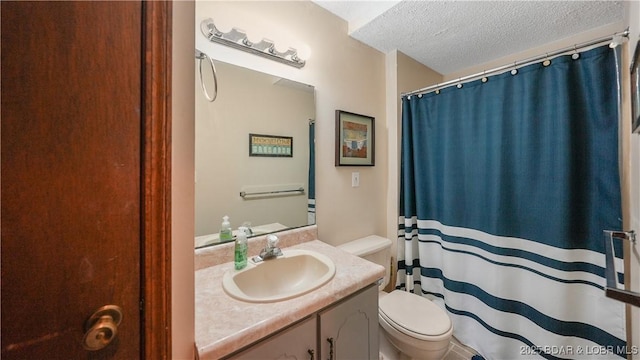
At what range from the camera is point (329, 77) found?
149cm

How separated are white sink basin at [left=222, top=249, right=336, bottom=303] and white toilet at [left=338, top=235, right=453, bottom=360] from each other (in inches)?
17.8

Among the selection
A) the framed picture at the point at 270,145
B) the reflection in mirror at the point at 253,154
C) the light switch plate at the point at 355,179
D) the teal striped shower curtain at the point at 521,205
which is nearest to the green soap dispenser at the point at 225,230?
the reflection in mirror at the point at 253,154

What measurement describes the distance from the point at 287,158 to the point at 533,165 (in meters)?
1.45

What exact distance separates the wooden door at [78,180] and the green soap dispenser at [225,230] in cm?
66

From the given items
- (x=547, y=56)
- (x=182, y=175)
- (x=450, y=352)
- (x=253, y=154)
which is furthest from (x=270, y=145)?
(x=450, y=352)

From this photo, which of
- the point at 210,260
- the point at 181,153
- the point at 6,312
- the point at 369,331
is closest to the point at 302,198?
the point at 210,260

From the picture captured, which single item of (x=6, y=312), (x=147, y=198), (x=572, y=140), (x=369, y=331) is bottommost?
(x=369, y=331)

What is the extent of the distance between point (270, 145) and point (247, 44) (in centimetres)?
51

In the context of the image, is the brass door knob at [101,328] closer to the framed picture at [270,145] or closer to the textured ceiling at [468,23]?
the framed picture at [270,145]

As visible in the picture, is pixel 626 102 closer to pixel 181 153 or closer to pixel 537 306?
pixel 537 306

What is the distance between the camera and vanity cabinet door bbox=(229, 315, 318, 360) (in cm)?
67

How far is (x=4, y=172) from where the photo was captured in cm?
34

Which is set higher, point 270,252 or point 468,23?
point 468,23

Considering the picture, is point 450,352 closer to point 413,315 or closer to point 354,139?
point 413,315
